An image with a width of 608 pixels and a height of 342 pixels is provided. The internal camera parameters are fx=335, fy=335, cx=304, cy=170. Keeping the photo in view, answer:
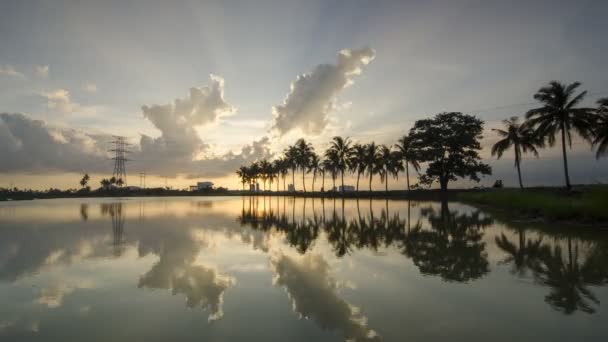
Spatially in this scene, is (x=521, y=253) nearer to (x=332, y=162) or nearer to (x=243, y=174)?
(x=332, y=162)

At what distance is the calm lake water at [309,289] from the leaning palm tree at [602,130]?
21.2 meters

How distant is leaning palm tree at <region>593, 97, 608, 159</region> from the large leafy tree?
22.7 m

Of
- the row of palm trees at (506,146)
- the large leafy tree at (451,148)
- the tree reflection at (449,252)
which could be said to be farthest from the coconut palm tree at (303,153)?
the tree reflection at (449,252)

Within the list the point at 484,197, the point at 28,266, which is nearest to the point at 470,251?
the point at 28,266

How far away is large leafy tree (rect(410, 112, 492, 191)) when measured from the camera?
54781 mm

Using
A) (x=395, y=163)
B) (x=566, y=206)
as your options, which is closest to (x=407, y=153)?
(x=395, y=163)

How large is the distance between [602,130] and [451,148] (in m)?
25.5

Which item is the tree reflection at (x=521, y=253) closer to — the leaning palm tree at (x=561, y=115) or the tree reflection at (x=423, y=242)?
the tree reflection at (x=423, y=242)

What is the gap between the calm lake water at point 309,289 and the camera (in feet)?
17.7

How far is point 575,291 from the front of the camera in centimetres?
700

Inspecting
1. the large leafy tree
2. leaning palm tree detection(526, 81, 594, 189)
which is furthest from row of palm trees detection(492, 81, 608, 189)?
the large leafy tree

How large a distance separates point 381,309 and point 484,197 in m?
34.2

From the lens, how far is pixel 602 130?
30.0m

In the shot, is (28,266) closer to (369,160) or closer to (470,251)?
(470,251)
